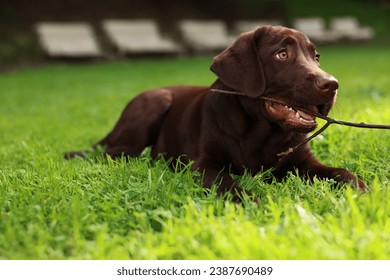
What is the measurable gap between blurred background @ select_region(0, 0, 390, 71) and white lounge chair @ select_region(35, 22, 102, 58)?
18.9 inches

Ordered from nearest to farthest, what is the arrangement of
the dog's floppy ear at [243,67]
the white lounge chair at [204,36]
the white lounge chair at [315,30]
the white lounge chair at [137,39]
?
the dog's floppy ear at [243,67]
the white lounge chair at [137,39]
the white lounge chair at [204,36]
the white lounge chair at [315,30]

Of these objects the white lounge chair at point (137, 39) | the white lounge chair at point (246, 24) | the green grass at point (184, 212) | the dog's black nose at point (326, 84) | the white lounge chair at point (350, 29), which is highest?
the dog's black nose at point (326, 84)

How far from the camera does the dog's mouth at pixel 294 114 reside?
3.17m

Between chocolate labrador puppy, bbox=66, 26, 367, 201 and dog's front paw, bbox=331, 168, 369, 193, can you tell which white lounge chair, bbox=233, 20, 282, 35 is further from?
dog's front paw, bbox=331, 168, 369, 193

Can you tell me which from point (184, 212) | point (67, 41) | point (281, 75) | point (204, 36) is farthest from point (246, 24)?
point (184, 212)

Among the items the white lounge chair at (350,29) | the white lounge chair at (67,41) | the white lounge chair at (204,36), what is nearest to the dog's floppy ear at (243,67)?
the white lounge chair at (67,41)

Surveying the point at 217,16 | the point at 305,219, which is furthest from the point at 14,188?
the point at 217,16

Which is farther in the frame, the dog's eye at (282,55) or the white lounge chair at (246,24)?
the white lounge chair at (246,24)

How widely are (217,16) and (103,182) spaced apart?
21.8m

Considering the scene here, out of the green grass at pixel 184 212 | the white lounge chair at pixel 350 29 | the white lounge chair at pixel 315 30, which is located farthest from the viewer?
the white lounge chair at pixel 350 29

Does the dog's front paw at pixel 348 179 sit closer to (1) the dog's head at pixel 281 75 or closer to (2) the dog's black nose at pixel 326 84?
(1) the dog's head at pixel 281 75
